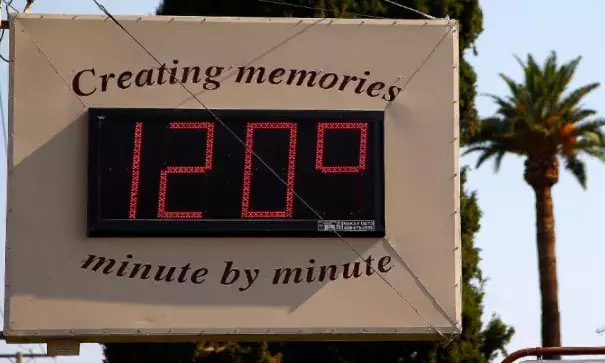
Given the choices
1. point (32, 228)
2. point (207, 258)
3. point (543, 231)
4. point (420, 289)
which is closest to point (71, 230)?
point (32, 228)

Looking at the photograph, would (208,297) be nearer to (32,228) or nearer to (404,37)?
(32,228)

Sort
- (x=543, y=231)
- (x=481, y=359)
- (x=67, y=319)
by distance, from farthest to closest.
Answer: (x=543, y=231)
(x=481, y=359)
(x=67, y=319)

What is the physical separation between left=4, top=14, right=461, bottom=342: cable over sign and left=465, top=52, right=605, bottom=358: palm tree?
945 inches

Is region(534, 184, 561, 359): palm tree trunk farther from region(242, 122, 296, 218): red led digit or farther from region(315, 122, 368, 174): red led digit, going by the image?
region(242, 122, 296, 218): red led digit

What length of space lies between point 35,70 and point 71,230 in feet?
6.37

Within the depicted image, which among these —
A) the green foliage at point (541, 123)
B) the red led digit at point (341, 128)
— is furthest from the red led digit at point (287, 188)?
the green foliage at point (541, 123)

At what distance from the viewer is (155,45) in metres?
18.7

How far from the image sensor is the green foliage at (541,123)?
42656mm

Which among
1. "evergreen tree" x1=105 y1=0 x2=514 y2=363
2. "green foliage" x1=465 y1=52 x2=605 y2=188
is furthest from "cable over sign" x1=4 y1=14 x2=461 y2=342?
"green foliage" x1=465 y1=52 x2=605 y2=188

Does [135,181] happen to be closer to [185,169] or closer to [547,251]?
[185,169]

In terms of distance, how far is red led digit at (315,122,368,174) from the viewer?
58.6 ft

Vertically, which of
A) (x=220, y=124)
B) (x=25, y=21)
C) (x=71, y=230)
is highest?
(x=25, y=21)

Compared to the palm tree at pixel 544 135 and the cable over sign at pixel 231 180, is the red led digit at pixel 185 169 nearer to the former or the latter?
the cable over sign at pixel 231 180

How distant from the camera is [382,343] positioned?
35531mm
